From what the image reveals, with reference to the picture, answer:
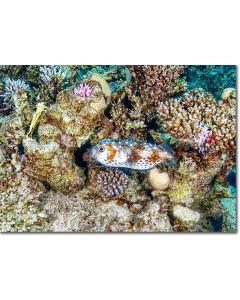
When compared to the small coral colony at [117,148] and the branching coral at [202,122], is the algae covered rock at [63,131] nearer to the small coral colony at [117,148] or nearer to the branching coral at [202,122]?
the small coral colony at [117,148]

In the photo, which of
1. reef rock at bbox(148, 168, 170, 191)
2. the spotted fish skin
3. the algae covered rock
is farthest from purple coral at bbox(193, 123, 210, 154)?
the algae covered rock

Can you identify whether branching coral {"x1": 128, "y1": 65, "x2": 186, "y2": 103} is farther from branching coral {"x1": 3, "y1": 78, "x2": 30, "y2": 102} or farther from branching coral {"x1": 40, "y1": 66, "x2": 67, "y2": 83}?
branching coral {"x1": 3, "y1": 78, "x2": 30, "y2": 102}

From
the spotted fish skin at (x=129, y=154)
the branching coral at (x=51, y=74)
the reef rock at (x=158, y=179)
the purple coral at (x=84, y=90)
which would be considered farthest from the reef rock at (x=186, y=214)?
the branching coral at (x=51, y=74)

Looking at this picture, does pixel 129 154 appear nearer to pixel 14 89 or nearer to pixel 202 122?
pixel 202 122
